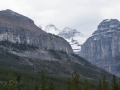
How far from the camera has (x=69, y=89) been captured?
11381 centimetres

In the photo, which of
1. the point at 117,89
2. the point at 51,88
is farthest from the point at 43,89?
the point at 117,89

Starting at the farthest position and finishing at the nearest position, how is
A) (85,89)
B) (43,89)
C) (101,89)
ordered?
(101,89) → (85,89) → (43,89)

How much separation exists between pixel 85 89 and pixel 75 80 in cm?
1105

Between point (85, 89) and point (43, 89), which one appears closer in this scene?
point (43, 89)

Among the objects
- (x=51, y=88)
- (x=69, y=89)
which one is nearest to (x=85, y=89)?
(x=69, y=89)

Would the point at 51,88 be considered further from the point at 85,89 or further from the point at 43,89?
the point at 85,89

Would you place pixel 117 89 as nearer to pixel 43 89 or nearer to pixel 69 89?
pixel 69 89

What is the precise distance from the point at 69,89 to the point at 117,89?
59.2ft

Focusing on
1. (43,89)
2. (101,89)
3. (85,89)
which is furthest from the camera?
(101,89)

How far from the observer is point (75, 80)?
99812 mm

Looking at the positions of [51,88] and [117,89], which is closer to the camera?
[51,88]

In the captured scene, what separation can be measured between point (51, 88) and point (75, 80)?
28.5 feet

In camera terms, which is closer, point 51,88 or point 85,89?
point 51,88

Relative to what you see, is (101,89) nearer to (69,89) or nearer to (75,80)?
(69,89)
